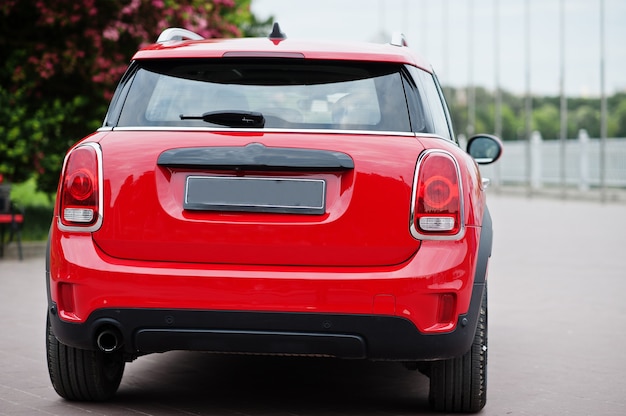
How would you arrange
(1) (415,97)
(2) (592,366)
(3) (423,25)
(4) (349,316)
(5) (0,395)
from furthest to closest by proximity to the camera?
(3) (423,25) < (2) (592,366) < (5) (0,395) < (1) (415,97) < (4) (349,316)

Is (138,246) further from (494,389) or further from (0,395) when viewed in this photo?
(494,389)

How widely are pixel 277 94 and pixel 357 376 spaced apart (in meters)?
2.11

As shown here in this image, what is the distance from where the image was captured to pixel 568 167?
44375 millimetres

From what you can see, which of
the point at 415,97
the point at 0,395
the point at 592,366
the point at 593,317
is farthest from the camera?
the point at 593,317

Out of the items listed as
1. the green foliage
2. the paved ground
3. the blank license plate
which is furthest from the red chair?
the green foliage

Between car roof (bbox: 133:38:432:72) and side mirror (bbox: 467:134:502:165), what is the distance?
1733mm

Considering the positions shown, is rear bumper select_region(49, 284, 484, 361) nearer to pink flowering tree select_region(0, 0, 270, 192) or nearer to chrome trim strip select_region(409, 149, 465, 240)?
chrome trim strip select_region(409, 149, 465, 240)

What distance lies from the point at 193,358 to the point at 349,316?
8.49 feet

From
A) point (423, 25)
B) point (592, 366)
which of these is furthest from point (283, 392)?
point (423, 25)

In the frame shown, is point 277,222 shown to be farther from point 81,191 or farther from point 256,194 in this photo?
point 81,191

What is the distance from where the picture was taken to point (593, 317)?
30.1ft

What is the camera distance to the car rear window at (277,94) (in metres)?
Answer: 4.91

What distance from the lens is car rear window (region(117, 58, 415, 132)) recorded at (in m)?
4.91

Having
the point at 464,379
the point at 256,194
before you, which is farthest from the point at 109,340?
the point at 464,379
